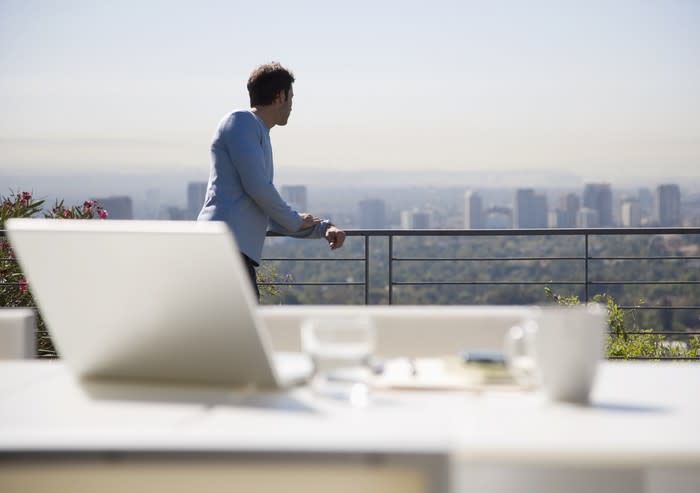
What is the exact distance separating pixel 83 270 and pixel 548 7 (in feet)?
53.2

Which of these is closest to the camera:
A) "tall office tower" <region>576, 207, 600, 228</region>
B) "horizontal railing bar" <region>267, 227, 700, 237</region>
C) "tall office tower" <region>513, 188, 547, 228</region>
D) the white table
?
the white table

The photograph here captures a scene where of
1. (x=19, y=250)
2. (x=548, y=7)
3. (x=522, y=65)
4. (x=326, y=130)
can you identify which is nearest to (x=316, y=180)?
(x=326, y=130)

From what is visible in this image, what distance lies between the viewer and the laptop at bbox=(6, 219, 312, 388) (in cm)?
109

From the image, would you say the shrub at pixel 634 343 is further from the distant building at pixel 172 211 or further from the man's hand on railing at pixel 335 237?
the distant building at pixel 172 211

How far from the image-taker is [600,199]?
1862cm

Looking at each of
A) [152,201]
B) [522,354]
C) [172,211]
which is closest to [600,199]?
[172,211]

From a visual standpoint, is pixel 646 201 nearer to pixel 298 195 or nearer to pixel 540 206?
pixel 540 206

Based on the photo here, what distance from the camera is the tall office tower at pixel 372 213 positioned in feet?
61.8

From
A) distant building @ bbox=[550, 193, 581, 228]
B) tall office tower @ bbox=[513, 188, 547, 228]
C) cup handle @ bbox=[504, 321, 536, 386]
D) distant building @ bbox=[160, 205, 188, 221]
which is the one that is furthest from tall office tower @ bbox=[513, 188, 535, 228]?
cup handle @ bbox=[504, 321, 536, 386]

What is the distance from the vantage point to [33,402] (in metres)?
1.13

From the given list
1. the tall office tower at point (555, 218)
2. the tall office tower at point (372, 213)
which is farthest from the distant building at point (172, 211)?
the tall office tower at point (555, 218)

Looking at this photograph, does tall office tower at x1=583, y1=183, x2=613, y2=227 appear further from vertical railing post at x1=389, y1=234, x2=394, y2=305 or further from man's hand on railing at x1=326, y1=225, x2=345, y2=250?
man's hand on railing at x1=326, y1=225, x2=345, y2=250

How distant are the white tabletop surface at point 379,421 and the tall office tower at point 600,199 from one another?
17.0 m

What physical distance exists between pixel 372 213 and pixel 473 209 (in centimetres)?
209
